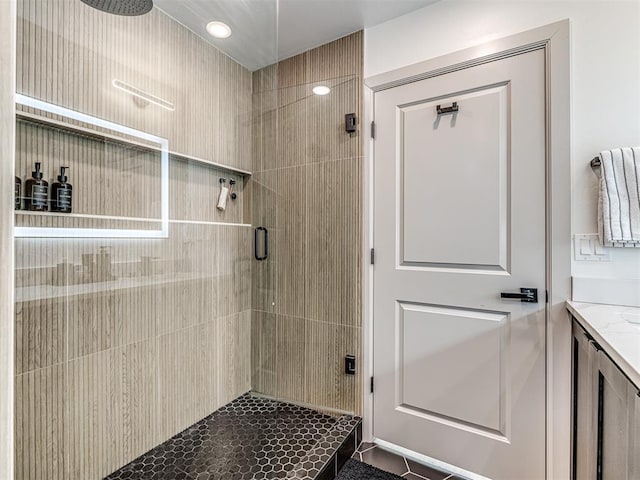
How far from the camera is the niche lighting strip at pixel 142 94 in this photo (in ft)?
5.22

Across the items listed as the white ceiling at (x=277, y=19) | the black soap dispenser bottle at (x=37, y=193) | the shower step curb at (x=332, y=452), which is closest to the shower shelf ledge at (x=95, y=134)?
the black soap dispenser bottle at (x=37, y=193)

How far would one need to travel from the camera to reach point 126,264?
162cm

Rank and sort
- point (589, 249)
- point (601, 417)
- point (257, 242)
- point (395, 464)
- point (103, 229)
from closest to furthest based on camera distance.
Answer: point (601, 417)
point (589, 249)
point (103, 229)
point (395, 464)
point (257, 242)

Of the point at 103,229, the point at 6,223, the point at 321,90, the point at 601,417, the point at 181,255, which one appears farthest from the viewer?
the point at 321,90

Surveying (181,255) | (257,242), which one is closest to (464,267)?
(257,242)

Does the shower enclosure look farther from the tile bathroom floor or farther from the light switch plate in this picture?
the light switch plate

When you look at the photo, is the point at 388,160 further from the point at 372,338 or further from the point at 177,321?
the point at 177,321

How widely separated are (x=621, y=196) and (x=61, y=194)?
223 cm

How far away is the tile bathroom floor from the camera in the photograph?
5.44ft

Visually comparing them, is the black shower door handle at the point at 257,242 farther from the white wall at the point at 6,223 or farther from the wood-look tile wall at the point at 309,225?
the white wall at the point at 6,223

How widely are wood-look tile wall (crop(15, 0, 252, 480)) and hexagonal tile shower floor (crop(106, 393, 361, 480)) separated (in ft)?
0.33

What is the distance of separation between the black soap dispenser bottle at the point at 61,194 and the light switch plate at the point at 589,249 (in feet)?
7.08

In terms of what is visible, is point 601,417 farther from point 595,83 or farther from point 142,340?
point 142,340

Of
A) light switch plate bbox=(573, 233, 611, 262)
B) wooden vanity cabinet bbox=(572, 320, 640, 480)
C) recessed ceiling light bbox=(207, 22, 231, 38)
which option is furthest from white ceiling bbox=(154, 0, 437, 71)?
wooden vanity cabinet bbox=(572, 320, 640, 480)
